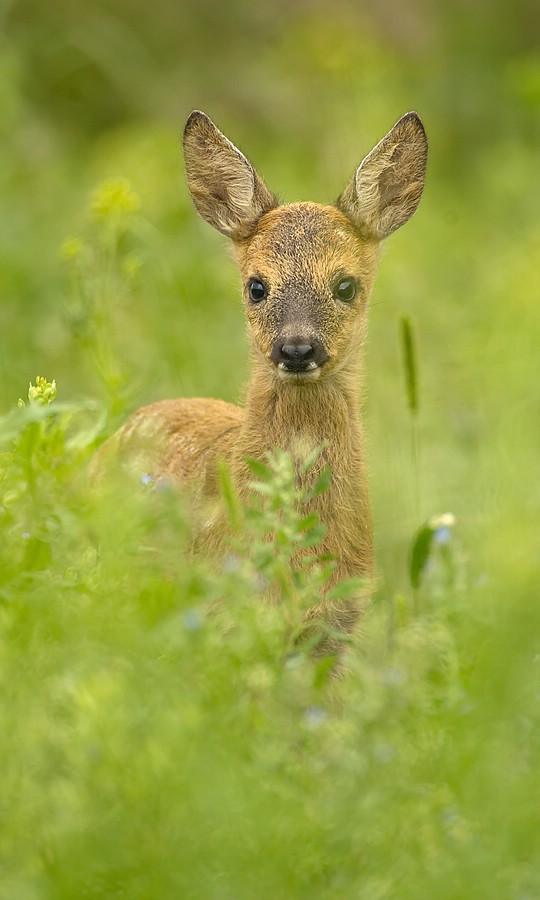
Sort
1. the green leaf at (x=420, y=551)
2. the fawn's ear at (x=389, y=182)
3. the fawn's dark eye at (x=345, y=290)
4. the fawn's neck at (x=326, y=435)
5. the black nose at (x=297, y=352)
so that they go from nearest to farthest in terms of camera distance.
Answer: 1. the green leaf at (x=420, y=551)
2. the black nose at (x=297, y=352)
3. the fawn's neck at (x=326, y=435)
4. the fawn's dark eye at (x=345, y=290)
5. the fawn's ear at (x=389, y=182)

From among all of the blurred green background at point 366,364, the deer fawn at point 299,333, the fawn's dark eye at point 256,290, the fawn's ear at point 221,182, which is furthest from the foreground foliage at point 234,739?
the fawn's ear at point 221,182

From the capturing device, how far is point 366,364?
341 inches

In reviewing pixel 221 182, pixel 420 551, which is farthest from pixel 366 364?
pixel 420 551

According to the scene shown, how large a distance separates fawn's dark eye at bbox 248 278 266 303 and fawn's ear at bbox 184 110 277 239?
0.40 metres

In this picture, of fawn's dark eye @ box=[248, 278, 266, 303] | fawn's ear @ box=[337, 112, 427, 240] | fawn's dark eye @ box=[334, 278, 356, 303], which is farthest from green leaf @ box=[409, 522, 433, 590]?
fawn's ear @ box=[337, 112, 427, 240]

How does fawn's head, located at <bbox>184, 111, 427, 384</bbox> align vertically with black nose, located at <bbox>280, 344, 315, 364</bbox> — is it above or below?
above

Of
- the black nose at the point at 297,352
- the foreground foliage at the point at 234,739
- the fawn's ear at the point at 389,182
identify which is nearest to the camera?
the foreground foliage at the point at 234,739

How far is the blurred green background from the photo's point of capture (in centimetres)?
306

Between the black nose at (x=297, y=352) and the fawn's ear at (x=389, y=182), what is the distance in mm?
878

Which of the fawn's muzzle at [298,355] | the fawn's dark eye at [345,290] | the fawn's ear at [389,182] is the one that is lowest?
the fawn's muzzle at [298,355]

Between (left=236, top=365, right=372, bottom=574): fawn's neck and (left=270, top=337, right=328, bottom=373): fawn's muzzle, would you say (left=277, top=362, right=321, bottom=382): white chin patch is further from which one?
→ (left=236, top=365, right=372, bottom=574): fawn's neck

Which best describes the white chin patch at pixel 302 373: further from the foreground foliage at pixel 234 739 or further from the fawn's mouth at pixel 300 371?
the foreground foliage at pixel 234 739

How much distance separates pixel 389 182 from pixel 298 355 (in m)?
1.28

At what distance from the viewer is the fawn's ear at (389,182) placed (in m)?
5.86
